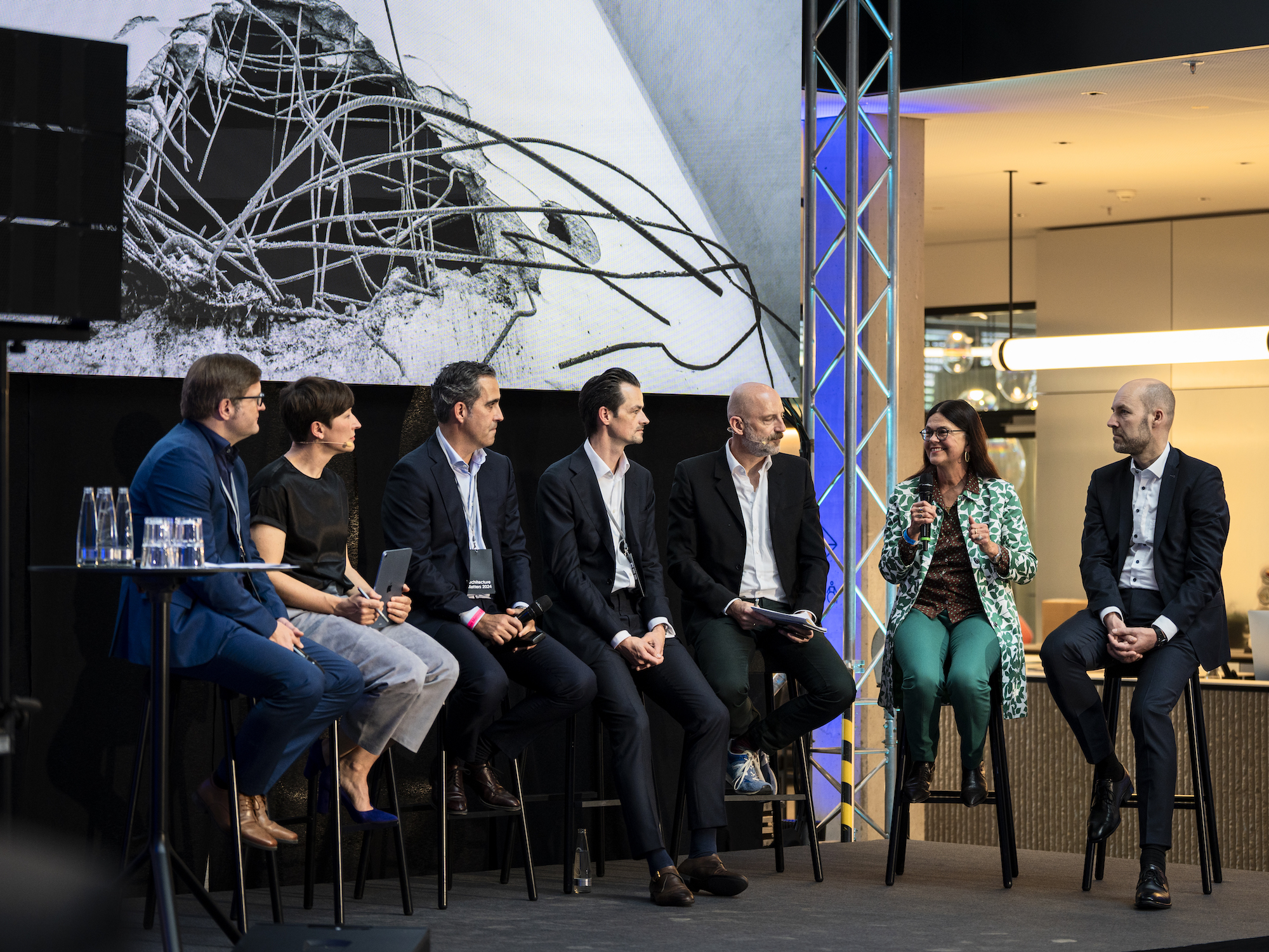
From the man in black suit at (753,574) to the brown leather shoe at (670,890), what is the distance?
512 mm

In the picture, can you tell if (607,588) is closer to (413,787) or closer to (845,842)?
(413,787)

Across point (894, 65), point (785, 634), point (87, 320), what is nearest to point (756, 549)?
point (785, 634)

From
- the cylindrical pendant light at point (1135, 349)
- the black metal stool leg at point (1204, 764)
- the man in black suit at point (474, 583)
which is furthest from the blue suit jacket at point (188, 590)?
the cylindrical pendant light at point (1135, 349)

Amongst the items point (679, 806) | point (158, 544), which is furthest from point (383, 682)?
point (679, 806)

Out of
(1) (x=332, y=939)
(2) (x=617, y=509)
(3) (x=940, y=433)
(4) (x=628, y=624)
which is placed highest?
(3) (x=940, y=433)

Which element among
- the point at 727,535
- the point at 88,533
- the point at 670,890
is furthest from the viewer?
the point at 727,535

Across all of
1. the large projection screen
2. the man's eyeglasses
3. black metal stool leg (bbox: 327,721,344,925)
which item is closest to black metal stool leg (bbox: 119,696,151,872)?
black metal stool leg (bbox: 327,721,344,925)

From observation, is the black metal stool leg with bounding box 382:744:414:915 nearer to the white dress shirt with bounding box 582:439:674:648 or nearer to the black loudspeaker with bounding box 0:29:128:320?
the white dress shirt with bounding box 582:439:674:648

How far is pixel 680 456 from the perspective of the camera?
18.6 feet

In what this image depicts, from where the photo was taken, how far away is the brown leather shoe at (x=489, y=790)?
4492mm

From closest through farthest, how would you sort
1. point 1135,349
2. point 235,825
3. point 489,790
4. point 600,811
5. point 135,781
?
point 235,825 < point 135,781 < point 489,790 < point 600,811 < point 1135,349

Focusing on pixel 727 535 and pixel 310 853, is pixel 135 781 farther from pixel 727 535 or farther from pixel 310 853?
pixel 727 535

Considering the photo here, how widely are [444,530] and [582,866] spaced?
112 centimetres

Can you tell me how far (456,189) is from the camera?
5070mm
